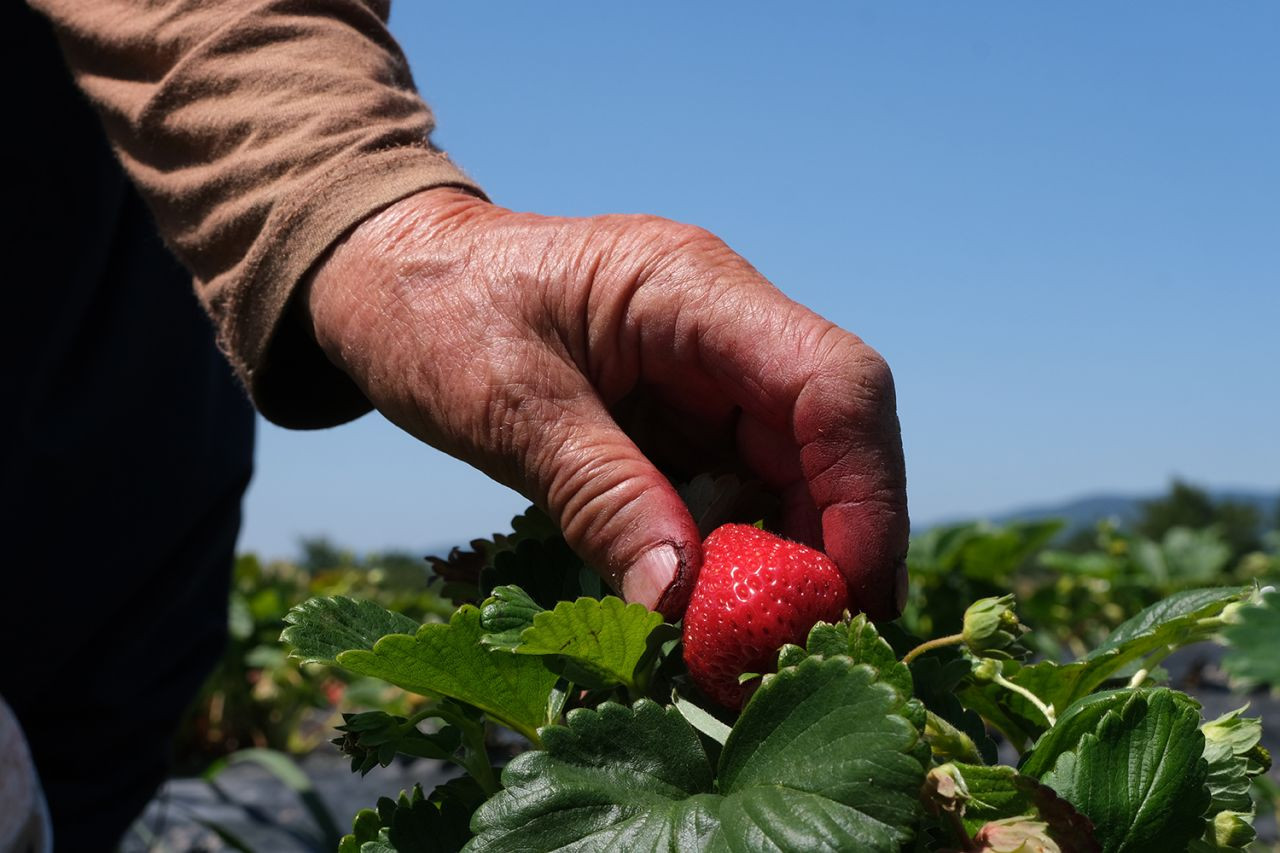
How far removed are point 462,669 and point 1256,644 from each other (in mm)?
467

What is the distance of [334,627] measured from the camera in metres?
0.81

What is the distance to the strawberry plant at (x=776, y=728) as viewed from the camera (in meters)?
0.65

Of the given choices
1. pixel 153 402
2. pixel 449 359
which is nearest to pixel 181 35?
pixel 449 359

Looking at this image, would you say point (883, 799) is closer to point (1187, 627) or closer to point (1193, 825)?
point (1193, 825)

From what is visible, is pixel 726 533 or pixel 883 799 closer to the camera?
pixel 883 799

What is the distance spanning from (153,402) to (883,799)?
2.34 m

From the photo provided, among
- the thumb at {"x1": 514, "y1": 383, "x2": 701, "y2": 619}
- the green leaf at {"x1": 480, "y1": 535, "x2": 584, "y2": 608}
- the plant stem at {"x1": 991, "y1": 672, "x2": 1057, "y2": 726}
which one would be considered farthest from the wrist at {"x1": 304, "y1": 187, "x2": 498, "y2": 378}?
the plant stem at {"x1": 991, "y1": 672, "x2": 1057, "y2": 726}

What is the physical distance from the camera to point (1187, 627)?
894mm

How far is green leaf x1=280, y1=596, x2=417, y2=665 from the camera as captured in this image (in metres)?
0.78

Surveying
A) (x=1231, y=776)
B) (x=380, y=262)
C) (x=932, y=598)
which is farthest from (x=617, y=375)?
(x=932, y=598)

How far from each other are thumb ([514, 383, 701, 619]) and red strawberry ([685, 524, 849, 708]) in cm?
4

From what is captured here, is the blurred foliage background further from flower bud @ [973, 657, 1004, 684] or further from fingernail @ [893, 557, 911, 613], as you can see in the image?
flower bud @ [973, 657, 1004, 684]

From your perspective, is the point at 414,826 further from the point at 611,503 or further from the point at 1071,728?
the point at 1071,728

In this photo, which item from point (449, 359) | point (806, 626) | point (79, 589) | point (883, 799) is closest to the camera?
point (883, 799)
